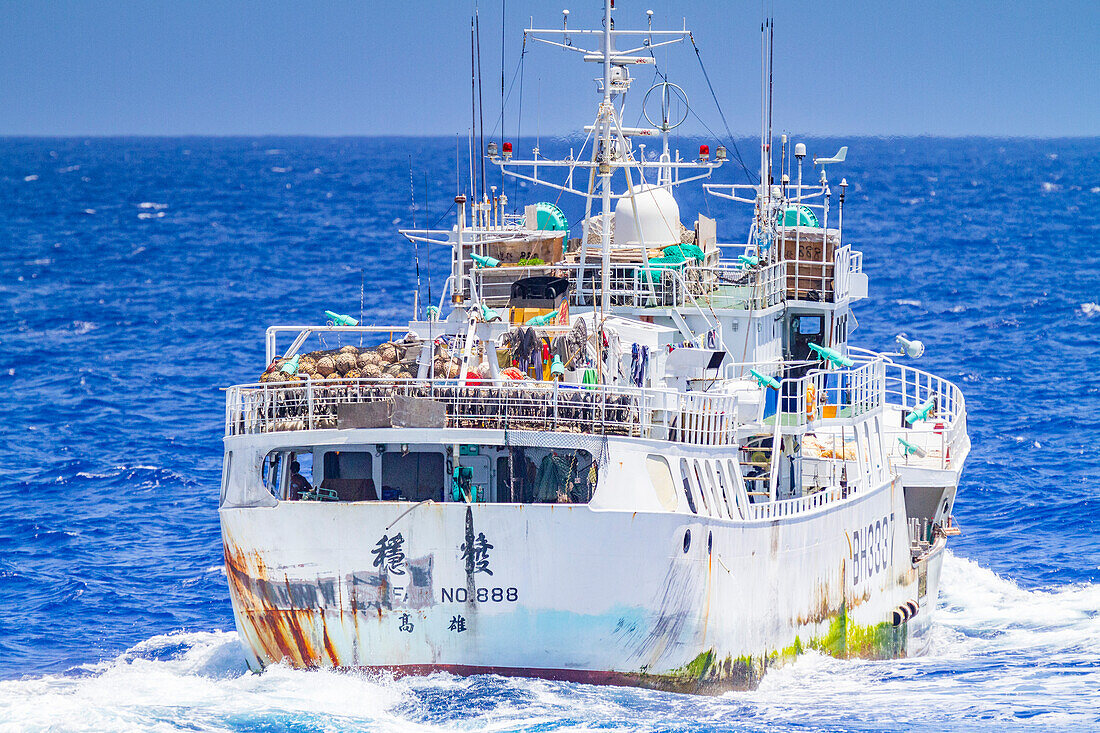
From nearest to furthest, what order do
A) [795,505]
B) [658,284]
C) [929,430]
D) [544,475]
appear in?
[544,475] < [795,505] < [658,284] < [929,430]

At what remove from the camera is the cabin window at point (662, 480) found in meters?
25.2

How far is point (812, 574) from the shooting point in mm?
28484

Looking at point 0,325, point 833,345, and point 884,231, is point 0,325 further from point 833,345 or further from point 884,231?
point 884,231

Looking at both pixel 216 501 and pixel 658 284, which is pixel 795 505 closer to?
pixel 658 284

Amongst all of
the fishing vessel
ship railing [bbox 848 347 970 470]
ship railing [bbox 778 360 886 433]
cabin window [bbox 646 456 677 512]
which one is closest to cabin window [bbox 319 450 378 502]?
the fishing vessel

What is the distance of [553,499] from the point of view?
1022 inches

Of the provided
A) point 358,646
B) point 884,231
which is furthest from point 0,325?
point 884,231

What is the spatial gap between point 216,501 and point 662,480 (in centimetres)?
1939

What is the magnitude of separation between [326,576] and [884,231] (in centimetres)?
9644

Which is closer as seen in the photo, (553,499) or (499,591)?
(499,591)

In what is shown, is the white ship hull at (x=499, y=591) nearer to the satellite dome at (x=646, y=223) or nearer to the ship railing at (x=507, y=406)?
the ship railing at (x=507, y=406)

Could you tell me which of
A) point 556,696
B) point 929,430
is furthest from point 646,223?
point 556,696

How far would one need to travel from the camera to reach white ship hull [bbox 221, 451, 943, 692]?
2455cm

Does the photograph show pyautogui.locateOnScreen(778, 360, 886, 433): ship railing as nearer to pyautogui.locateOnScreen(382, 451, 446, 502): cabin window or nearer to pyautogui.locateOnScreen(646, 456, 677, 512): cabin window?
pyautogui.locateOnScreen(646, 456, 677, 512): cabin window
